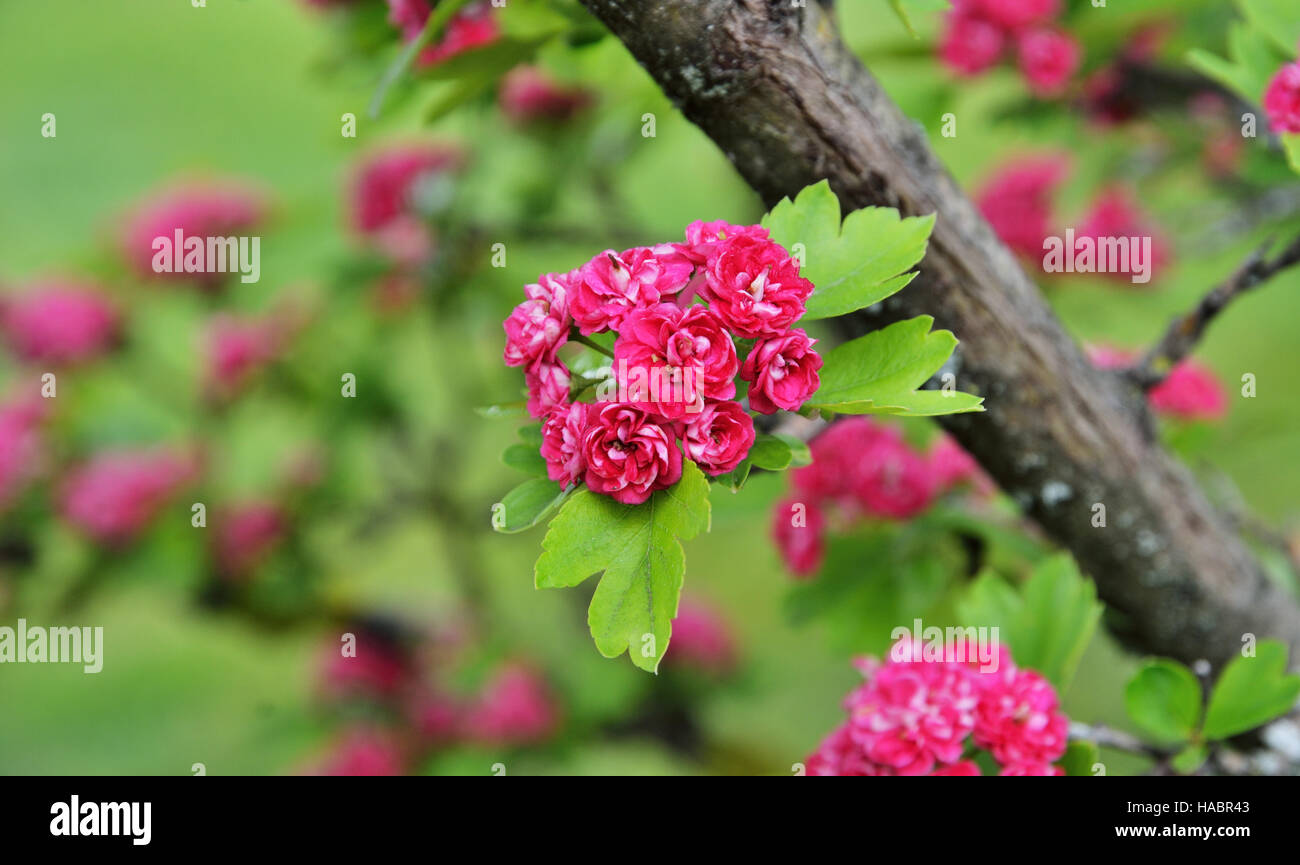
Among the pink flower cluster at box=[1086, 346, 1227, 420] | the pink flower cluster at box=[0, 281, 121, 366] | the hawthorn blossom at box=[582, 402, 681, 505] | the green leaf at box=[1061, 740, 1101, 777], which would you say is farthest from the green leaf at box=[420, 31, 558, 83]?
the pink flower cluster at box=[0, 281, 121, 366]

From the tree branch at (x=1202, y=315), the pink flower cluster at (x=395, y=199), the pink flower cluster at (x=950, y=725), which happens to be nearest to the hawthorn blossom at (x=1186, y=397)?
the tree branch at (x=1202, y=315)

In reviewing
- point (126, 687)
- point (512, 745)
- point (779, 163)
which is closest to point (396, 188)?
point (512, 745)

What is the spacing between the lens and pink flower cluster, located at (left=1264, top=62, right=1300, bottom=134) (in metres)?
0.80

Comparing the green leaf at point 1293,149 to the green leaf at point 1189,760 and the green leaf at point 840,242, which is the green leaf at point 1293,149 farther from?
the green leaf at point 1189,760

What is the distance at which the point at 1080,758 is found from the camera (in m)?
0.81

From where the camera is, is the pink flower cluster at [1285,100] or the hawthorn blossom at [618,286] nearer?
the hawthorn blossom at [618,286]

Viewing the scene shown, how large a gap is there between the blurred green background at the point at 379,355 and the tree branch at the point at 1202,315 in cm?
32

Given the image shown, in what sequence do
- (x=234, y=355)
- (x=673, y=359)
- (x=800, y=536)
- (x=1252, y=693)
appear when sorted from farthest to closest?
(x=234, y=355) → (x=800, y=536) → (x=1252, y=693) → (x=673, y=359)

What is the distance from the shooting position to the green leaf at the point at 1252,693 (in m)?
0.83

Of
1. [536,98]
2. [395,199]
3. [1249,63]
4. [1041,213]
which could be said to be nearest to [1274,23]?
[1249,63]

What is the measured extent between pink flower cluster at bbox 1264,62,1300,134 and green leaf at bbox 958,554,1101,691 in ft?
1.19

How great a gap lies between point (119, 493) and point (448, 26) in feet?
3.74

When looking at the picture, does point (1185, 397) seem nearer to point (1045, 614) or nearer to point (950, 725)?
point (1045, 614)

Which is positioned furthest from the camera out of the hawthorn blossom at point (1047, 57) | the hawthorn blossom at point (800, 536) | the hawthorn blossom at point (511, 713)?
the hawthorn blossom at point (511, 713)
